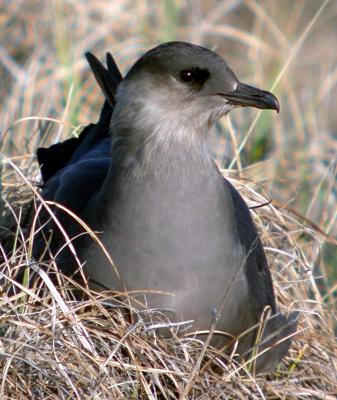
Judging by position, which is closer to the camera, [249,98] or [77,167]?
[249,98]

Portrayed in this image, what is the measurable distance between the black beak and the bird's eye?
0.12m

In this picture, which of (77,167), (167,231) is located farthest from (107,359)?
(77,167)

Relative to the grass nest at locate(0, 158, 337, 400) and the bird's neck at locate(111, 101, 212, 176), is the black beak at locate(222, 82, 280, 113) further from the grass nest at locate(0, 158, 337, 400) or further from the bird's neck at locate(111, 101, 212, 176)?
the grass nest at locate(0, 158, 337, 400)

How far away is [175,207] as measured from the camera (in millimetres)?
3428

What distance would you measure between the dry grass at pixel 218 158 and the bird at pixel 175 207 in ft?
0.38

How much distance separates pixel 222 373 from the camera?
11.4ft

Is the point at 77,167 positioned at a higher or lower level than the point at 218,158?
higher

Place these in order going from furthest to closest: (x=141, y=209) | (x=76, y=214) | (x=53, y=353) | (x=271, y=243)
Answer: (x=271, y=243) → (x=76, y=214) → (x=141, y=209) → (x=53, y=353)

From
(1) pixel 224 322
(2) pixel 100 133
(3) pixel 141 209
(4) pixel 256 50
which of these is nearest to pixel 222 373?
(1) pixel 224 322

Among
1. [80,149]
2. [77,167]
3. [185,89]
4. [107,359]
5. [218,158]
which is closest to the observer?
[107,359]

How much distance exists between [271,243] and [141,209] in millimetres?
1038

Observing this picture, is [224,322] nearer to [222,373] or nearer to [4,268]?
[222,373]

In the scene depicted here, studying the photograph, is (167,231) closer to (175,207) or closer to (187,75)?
(175,207)

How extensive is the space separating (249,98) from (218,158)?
5.62 feet
